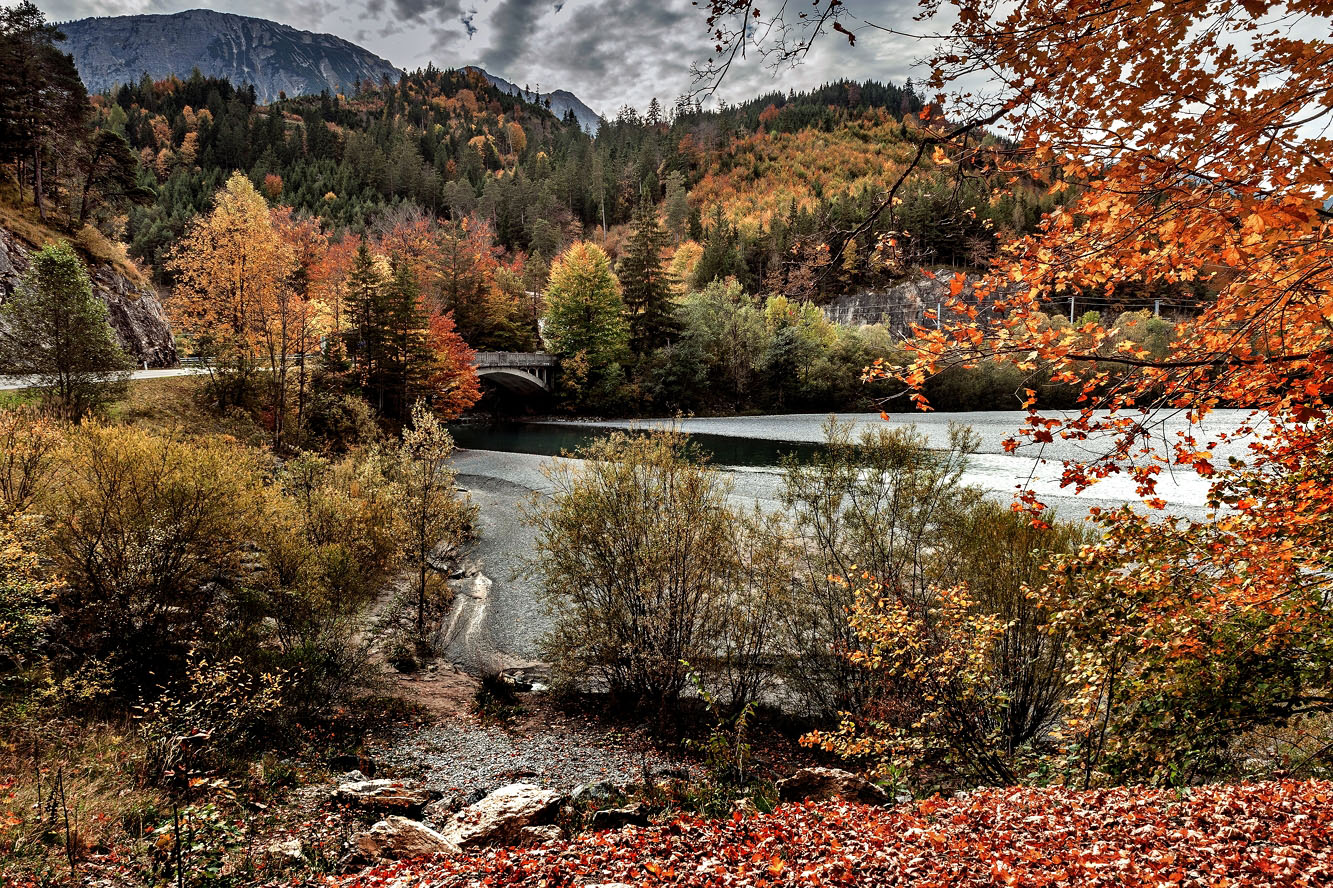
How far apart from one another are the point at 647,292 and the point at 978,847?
5104cm

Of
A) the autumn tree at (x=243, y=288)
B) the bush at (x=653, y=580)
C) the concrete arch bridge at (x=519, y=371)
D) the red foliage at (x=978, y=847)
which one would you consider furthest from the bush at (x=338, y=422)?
the red foliage at (x=978, y=847)

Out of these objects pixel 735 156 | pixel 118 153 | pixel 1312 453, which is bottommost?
Result: pixel 1312 453

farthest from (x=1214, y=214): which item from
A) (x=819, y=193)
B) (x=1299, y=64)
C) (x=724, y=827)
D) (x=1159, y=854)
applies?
(x=819, y=193)

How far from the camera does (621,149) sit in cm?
10988

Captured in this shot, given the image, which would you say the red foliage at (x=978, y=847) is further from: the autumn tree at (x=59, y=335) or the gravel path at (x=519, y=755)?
the autumn tree at (x=59, y=335)

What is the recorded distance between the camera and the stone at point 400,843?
670cm

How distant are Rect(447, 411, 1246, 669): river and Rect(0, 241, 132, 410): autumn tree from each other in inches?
513

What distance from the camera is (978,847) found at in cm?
486

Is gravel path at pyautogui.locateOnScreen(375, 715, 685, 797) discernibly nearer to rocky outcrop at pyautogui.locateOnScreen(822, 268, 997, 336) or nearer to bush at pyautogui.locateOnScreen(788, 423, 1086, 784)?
bush at pyautogui.locateOnScreen(788, 423, 1086, 784)

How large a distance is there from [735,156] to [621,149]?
70.5 ft

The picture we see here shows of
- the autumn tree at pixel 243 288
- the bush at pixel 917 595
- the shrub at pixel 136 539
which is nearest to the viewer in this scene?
the bush at pixel 917 595

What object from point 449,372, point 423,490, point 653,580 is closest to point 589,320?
point 449,372

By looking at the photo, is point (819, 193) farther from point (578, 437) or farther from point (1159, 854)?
point (1159, 854)

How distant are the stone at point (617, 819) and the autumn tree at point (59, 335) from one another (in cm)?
1967
